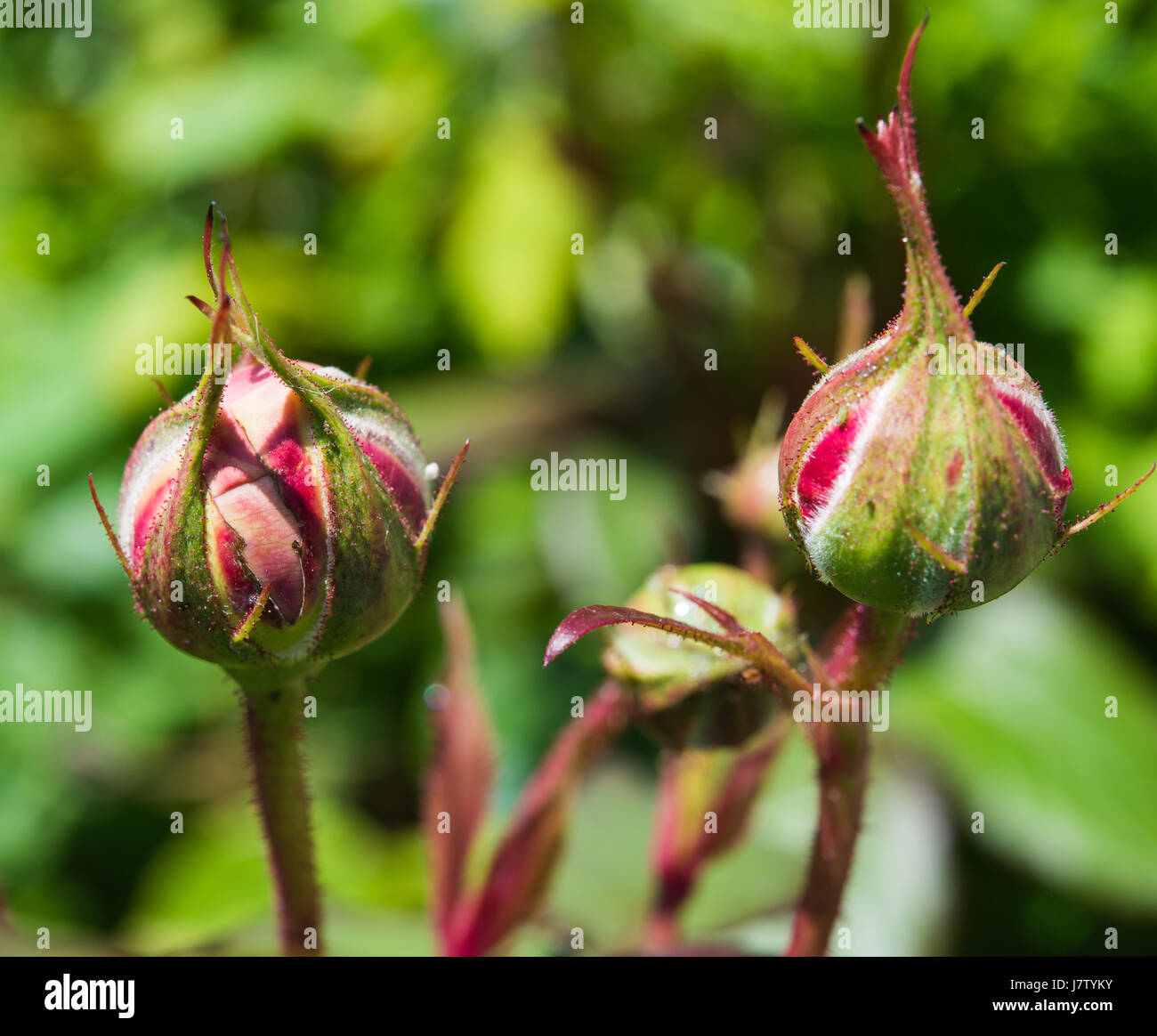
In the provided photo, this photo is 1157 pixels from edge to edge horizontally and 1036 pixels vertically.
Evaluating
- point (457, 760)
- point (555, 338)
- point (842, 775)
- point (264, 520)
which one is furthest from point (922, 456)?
point (555, 338)

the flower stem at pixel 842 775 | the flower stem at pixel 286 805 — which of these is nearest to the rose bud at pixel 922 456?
the flower stem at pixel 842 775

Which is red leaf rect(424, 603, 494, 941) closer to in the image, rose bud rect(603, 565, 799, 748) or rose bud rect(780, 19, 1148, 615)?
rose bud rect(603, 565, 799, 748)

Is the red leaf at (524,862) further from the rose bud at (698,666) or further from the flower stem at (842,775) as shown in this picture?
the flower stem at (842,775)

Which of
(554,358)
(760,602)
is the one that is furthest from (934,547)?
(554,358)

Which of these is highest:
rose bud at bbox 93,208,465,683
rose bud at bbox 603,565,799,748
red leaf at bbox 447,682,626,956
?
rose bud at bbox 93,208,465,683

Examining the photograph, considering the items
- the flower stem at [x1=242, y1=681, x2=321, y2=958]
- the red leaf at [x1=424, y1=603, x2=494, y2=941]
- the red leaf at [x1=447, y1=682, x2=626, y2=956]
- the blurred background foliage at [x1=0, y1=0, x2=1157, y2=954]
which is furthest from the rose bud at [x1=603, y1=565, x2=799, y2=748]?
the blurred background foliage at [x1=0, y1=0, x2=1157, y2=954]
